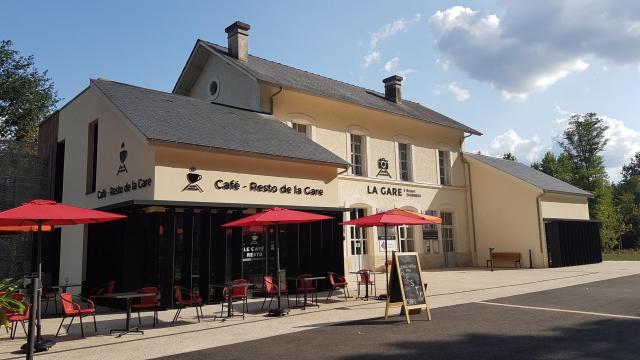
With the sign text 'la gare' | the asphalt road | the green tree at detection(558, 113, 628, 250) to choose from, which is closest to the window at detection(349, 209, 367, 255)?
the sign text 'la gare'

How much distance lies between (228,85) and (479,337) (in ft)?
47.1

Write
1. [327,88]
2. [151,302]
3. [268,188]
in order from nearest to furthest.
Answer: [151,302] < [268,188] < [327,88]

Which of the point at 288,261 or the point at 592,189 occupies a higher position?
the point at 592,189

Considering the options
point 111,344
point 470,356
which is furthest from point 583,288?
point 111,344

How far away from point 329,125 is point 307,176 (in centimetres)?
553

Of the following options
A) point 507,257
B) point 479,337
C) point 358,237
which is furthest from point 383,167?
point 479,337

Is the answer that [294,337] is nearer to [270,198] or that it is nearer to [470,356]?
[470,356]

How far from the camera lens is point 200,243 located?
11.2 m

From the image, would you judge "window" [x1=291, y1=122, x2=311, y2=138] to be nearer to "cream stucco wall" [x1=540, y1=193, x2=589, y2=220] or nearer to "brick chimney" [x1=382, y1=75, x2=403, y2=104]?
"brick chimney" [x1=382, y1=75, x2=403, y2=104]

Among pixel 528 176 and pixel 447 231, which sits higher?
pixel 528 176

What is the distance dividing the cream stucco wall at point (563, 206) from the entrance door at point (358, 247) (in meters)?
8.06

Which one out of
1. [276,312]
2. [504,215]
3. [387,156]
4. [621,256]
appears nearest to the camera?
[276,312]

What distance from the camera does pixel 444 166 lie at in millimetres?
23484

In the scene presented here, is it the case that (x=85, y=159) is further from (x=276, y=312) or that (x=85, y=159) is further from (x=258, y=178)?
(x=276, y=312)
